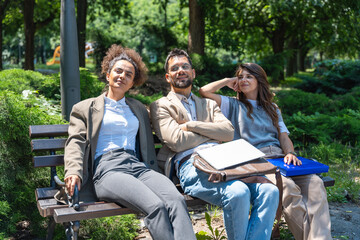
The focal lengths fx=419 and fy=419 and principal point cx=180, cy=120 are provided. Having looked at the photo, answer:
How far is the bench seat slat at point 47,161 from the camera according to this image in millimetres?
3354

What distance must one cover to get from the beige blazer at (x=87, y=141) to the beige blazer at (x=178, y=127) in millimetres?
117

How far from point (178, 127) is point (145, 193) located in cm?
74

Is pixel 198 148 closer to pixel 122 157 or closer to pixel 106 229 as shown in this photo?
pixel 122 157

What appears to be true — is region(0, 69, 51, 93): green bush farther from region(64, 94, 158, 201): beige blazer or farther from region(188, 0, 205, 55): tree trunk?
region(188, 0, 205, 55): tree trunk

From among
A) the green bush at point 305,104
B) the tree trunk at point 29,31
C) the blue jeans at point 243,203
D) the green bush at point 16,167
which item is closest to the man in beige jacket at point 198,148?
the blue jeans at point 243,203

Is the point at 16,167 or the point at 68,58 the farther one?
the point at 68,58

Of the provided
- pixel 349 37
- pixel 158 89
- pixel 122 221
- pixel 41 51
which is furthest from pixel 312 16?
pixel 41 51

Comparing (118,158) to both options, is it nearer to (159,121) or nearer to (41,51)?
(159,121)

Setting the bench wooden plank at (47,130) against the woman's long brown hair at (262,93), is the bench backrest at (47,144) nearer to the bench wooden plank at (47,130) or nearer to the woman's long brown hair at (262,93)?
the bench wooden plank at (47,130)

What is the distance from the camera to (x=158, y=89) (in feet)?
31.9

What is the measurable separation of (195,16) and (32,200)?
26.2ft

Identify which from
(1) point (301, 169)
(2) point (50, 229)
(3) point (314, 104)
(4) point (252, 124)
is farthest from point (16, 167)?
(3) point (314, 104)

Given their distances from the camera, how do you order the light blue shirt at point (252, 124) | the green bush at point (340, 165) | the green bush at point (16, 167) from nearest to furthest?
the green bush at point (16, 167)
the light blue shirt at point (252, 124)
the green bush at point (340, 165)

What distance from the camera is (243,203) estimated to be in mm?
2965
